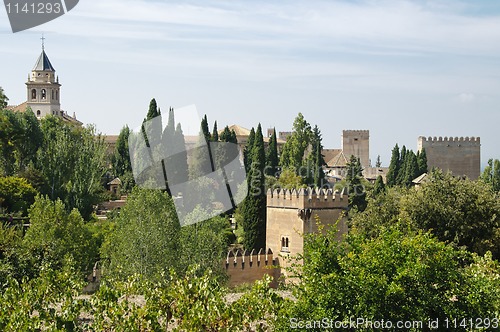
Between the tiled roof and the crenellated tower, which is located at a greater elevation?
the tiled roof

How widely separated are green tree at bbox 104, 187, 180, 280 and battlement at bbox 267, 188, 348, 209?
4.33 metres

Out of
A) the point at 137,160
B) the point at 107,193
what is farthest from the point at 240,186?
the point at 107,193

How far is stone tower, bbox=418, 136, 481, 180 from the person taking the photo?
236ft

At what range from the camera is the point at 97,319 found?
1137cm

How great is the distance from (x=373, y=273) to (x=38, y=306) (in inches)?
201

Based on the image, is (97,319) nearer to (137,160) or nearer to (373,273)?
(373,273)

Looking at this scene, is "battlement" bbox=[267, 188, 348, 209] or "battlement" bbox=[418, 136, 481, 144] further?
"battlement" bbox=[418, 136, 481, 144]

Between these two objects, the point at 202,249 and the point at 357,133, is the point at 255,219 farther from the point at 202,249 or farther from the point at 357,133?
the point at 357,133

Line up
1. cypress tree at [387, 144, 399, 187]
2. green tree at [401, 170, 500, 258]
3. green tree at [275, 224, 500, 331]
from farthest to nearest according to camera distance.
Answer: cypress tree at [387, 144, 399, 187]
green tree at [401, 170, 500, 258]
green tree at [275, 224, 500, 331]

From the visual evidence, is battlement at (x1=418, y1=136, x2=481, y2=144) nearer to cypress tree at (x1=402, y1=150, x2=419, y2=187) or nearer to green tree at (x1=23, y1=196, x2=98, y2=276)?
cypress tree at (x1=402, y1=150, x2=419, y2=187)

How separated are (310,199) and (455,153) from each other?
160 ft

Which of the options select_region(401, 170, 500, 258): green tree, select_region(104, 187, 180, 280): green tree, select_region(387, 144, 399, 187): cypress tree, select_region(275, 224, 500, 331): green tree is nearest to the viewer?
select_region(275, 224, 500, 331): green tree

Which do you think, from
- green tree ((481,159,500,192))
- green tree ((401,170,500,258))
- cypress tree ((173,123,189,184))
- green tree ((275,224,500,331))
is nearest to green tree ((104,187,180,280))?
green tree ((401,170,500,258))

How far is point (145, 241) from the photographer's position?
22562 millimetres
